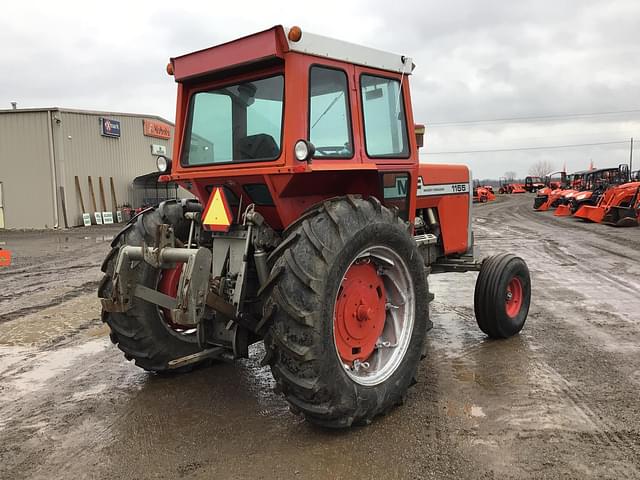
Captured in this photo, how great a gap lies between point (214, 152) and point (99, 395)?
2.08 m

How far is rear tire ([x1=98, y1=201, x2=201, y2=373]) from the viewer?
161 inches

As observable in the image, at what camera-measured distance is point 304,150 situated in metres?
3.26

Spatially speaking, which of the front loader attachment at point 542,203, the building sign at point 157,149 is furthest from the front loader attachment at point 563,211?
the building sign at point 157,149

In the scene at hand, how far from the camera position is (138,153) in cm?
2667

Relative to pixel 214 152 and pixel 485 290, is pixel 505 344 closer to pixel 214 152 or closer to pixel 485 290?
pixel 485 290

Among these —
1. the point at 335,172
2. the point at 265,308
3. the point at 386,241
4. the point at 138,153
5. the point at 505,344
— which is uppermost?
the point at 138,153

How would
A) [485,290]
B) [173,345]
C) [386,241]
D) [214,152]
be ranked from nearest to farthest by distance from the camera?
[386,241], [214,152], [173,345], [485,290]

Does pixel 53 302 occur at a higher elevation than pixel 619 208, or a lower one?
lower

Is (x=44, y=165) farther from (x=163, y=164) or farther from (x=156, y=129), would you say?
(x=163, y=164)

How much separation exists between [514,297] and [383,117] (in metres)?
2.61

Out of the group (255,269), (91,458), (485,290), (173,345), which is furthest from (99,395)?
(485,290)

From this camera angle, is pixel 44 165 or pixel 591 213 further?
pixel 44 165

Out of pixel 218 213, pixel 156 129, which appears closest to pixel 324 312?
pixel 218 213

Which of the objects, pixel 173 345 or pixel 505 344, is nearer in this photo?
pixel 173 345
